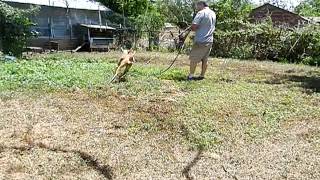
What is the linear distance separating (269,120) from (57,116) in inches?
105

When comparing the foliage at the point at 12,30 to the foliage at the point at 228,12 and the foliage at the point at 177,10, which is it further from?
the foliage at the point at 177,10

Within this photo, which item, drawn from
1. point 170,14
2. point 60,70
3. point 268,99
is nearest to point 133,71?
point 60,70

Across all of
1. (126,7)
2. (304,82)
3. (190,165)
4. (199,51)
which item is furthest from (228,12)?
(190,165)

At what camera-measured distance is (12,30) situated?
47.0ft

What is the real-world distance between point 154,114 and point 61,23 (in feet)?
53.1

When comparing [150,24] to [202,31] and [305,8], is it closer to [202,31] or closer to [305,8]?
[202,31]

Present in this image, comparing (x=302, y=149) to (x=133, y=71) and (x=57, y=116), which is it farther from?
(x=133, y=71)

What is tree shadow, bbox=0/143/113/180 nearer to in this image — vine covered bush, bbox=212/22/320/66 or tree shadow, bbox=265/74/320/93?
tree shadow, bbox=265/74/320/93

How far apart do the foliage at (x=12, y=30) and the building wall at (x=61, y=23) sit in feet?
14.7

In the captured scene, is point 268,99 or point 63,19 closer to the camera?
point 268,99

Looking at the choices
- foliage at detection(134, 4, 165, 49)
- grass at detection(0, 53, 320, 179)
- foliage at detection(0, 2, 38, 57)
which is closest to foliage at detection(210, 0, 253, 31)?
foliage at detection(134, 4, 165, 49)

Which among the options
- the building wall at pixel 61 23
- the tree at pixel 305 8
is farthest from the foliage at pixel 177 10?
the tree at pixel 305 8

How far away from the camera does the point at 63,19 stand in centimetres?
2116

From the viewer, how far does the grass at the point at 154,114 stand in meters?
4.81
